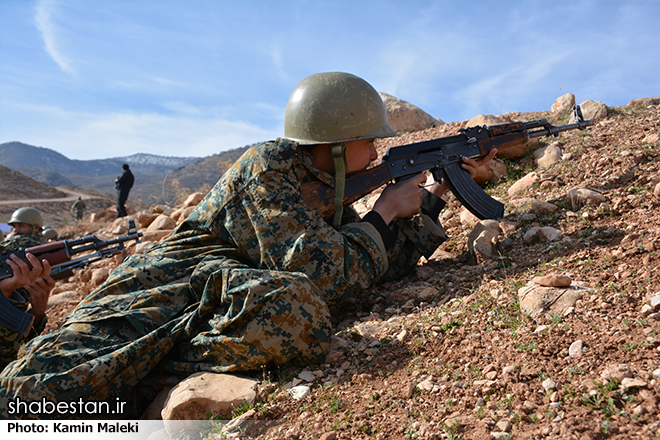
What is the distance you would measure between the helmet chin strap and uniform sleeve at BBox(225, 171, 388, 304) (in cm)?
38

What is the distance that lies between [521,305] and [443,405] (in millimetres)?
916

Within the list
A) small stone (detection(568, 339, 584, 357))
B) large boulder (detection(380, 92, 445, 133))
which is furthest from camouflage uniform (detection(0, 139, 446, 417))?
large boulder (detection(380, 92, 445, 133))

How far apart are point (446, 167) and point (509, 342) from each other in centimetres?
216

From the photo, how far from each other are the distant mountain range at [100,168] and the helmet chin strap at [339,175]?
74.3 meters

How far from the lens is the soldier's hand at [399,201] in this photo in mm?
3562

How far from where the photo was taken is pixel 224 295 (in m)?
2.65

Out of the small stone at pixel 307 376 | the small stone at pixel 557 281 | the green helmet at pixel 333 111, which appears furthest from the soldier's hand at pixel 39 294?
the small stone at pixel 557 281

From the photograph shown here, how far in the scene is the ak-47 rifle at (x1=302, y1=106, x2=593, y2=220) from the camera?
11.4 ft

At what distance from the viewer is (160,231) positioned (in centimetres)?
727

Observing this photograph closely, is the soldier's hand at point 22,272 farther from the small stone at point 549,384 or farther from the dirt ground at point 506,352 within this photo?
the small stone at point 549,384

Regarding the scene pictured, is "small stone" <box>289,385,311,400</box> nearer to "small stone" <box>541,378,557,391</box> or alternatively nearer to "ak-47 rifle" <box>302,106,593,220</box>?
"small stone" <box>541,378,557,391</box>

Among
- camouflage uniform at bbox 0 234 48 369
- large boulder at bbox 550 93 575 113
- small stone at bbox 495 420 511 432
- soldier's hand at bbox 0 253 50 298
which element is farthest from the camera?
large boulder at bbox 550 93 575 113

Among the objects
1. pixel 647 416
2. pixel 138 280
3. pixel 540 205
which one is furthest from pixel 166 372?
pixel 540 205

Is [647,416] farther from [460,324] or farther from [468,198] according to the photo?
[468,198]
